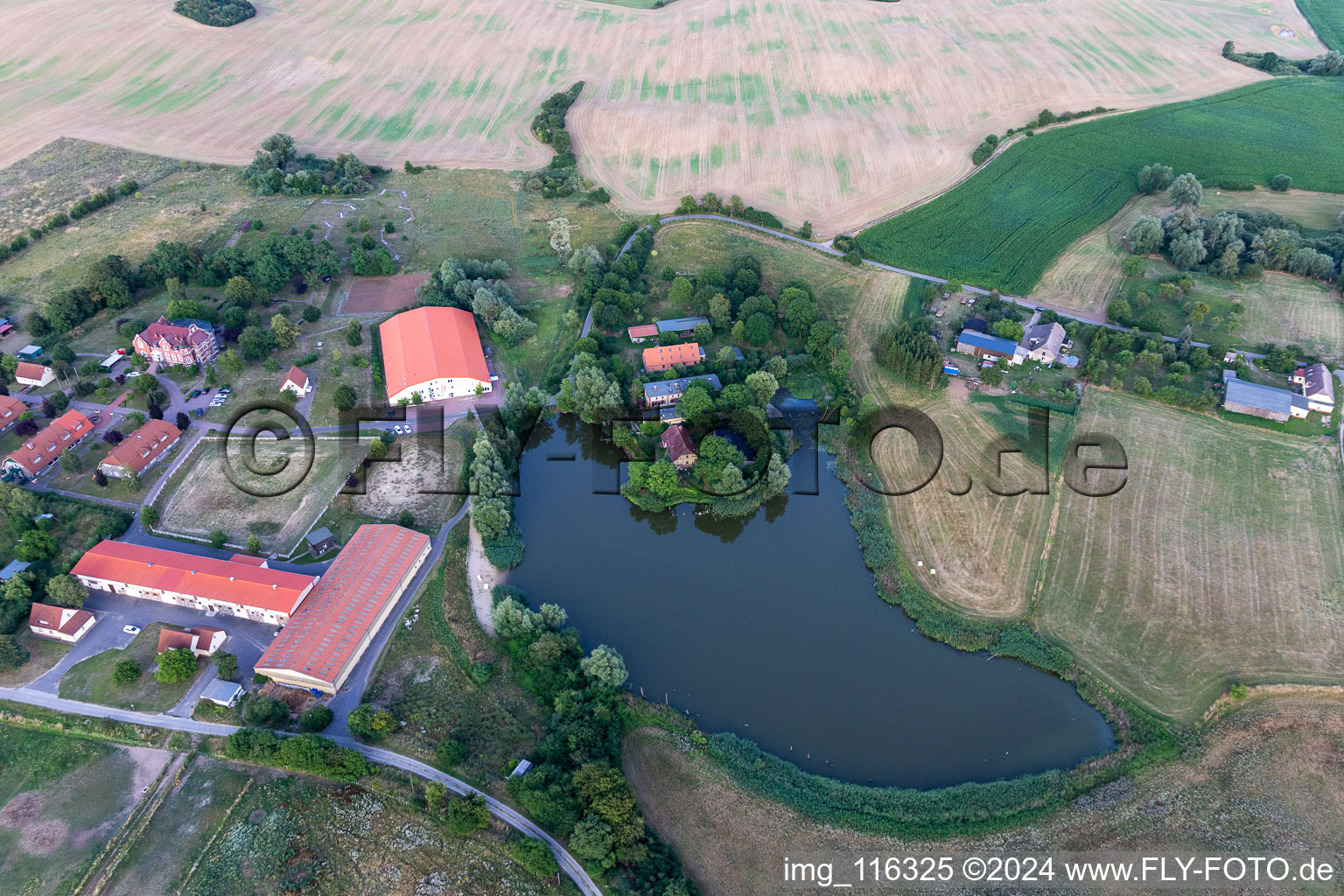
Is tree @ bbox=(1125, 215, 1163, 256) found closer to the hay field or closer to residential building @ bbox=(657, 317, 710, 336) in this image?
the hay field

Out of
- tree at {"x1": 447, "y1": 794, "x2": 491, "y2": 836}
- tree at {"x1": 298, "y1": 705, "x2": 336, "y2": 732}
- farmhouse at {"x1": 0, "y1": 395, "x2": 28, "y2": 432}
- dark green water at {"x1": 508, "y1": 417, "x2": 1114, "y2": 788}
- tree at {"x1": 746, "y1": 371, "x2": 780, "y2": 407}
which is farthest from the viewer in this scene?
tree at {"x1": 746, "y1": 371, "x2": 780, "y2": 407}

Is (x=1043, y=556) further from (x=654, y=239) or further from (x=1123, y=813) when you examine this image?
(x=654, y=239)

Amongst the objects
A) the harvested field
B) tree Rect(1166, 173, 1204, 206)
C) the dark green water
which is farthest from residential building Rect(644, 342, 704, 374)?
tree Rect(1166, 173, 1204, 206)

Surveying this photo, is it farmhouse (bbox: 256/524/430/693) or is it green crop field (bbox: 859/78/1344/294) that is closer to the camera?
farmhouse (bbox: 256/524/430/693)

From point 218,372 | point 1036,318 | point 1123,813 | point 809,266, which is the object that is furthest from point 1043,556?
point 218,372

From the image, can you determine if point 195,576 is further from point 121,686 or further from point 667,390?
point 667,390

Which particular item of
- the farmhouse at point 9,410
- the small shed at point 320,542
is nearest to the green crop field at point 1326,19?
the small shed at point 320,542

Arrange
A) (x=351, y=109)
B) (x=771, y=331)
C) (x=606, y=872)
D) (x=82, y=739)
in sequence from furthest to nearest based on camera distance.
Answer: (x=351, y=109) < (x=771, y=331) < (x=82, y=739) < (x=606, y=872)
